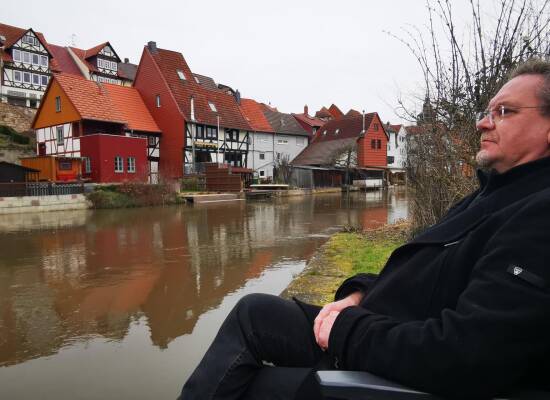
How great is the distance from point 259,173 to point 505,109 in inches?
1634

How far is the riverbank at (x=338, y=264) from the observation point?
14.9 ft

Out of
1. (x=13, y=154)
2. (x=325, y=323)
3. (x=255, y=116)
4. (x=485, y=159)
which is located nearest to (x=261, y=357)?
(x=325, y=323)

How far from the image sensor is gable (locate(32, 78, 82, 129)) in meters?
29.4

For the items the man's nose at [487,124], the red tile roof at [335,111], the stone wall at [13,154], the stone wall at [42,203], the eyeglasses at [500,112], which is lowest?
the stone wall at [42,203]

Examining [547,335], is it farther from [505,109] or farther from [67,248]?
[67,248]

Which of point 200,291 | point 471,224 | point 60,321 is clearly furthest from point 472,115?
point 60,321

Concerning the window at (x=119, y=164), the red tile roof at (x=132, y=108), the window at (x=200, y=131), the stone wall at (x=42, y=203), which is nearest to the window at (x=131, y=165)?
the window at (x=119, y=164)

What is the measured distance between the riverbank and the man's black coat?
2606 mm

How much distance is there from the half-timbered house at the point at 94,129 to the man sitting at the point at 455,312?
26981 millimetres

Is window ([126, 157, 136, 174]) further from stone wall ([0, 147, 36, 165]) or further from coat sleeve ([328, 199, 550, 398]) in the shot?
coat sleeve ([328, 199, 550, 398])

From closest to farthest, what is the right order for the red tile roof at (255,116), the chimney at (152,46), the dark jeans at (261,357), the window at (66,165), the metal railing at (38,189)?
the dark jeans at (261,357) < the metal railing at (38,189) < the window at (66,165) < the chimney at (152,46) < the red tile roof at (255,116)

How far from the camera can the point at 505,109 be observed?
1648mm

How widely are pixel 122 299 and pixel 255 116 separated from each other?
135 ft

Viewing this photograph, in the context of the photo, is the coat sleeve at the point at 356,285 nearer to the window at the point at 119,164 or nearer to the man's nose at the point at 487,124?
the man's nose at the point at 487,124
